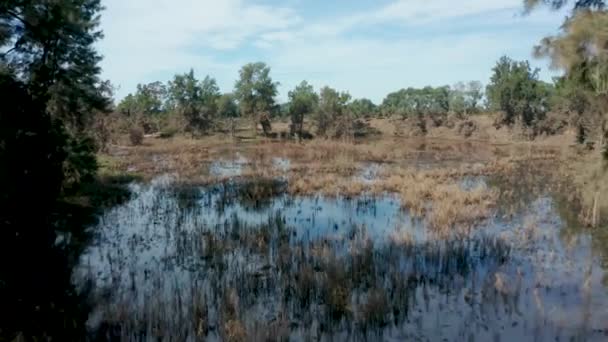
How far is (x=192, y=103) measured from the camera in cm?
7306

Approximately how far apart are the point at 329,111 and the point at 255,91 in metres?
13.5

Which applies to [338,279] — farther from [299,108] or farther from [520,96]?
[520,96]

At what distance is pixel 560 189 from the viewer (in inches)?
1017

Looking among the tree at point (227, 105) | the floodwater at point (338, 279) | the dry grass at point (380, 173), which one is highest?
the tree at point (227, 105)

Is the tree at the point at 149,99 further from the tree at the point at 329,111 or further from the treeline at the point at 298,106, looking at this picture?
the tree at the point at 329,111

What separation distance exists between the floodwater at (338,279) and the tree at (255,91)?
57123 mm

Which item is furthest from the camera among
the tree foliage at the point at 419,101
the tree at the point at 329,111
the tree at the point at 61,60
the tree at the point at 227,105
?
the tree foliage at the point at 419,101

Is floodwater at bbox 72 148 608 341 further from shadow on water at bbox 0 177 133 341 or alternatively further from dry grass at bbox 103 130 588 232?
dry grass at bbox 103 130 588 232

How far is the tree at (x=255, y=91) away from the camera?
75500 millimetres

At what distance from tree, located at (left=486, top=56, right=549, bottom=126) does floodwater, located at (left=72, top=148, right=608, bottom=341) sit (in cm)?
6072

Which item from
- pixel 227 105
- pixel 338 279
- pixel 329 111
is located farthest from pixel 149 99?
pixel 338 279

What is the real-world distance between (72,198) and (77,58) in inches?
357

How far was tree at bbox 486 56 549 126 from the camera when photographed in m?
74.1

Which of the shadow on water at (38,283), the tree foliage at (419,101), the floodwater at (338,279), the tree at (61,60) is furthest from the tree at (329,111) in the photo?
the shadow on water at (38,283)
